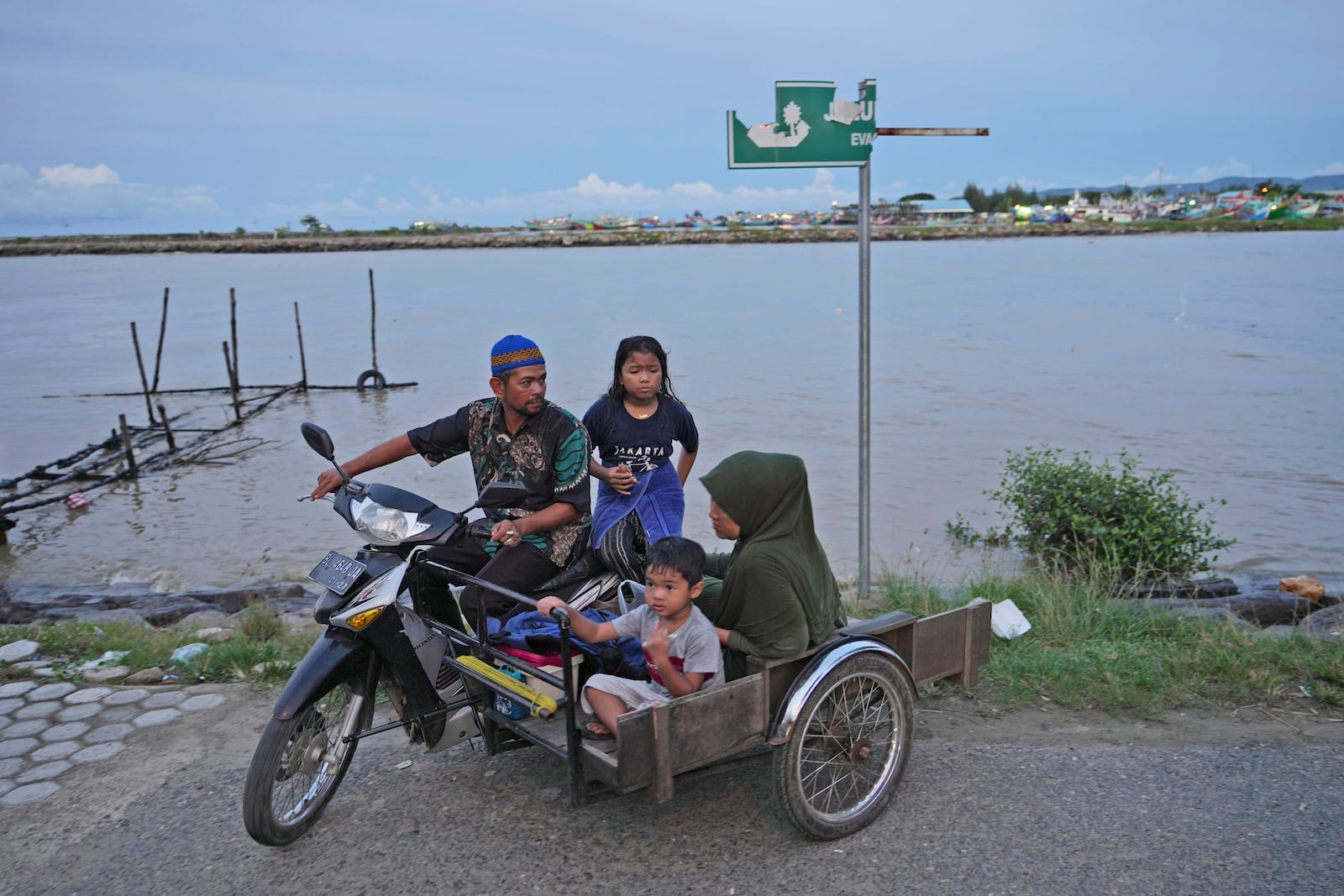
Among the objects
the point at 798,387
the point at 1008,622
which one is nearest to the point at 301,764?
the point at 1008,622

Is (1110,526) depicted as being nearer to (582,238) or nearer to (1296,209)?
(582,238)

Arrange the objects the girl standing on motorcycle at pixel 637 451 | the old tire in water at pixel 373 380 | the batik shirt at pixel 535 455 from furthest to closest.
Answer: the old tire in water at pixel 373 380 → the girl standing on motorcycle at pixel 637 451 → the batik shirt at pixel 535 455

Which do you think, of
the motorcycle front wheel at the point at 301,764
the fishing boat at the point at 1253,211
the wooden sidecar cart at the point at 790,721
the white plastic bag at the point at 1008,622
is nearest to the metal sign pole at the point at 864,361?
the white plastic bag at the point at 1008,622

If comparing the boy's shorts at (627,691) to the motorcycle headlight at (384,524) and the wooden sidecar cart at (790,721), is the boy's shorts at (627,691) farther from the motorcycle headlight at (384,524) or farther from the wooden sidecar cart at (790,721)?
the motorcycle headlight at (384,524)

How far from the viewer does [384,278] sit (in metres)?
69.5

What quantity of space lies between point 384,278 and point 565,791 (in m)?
69.8

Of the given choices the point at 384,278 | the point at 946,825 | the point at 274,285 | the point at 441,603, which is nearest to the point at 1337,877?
the point at 946,825

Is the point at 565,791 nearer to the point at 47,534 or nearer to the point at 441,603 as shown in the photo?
the point at 441,603

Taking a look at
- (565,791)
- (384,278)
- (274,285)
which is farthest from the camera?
(384,278)

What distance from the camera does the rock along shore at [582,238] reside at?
360 ft

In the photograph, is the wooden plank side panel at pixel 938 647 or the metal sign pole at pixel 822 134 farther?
the metal sign pole at pixel 822 134

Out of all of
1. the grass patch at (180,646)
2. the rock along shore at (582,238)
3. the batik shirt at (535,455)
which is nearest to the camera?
the batik shirt at (535,455)

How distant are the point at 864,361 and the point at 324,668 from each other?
3.49 m

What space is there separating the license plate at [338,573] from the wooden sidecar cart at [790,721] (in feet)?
1.42
